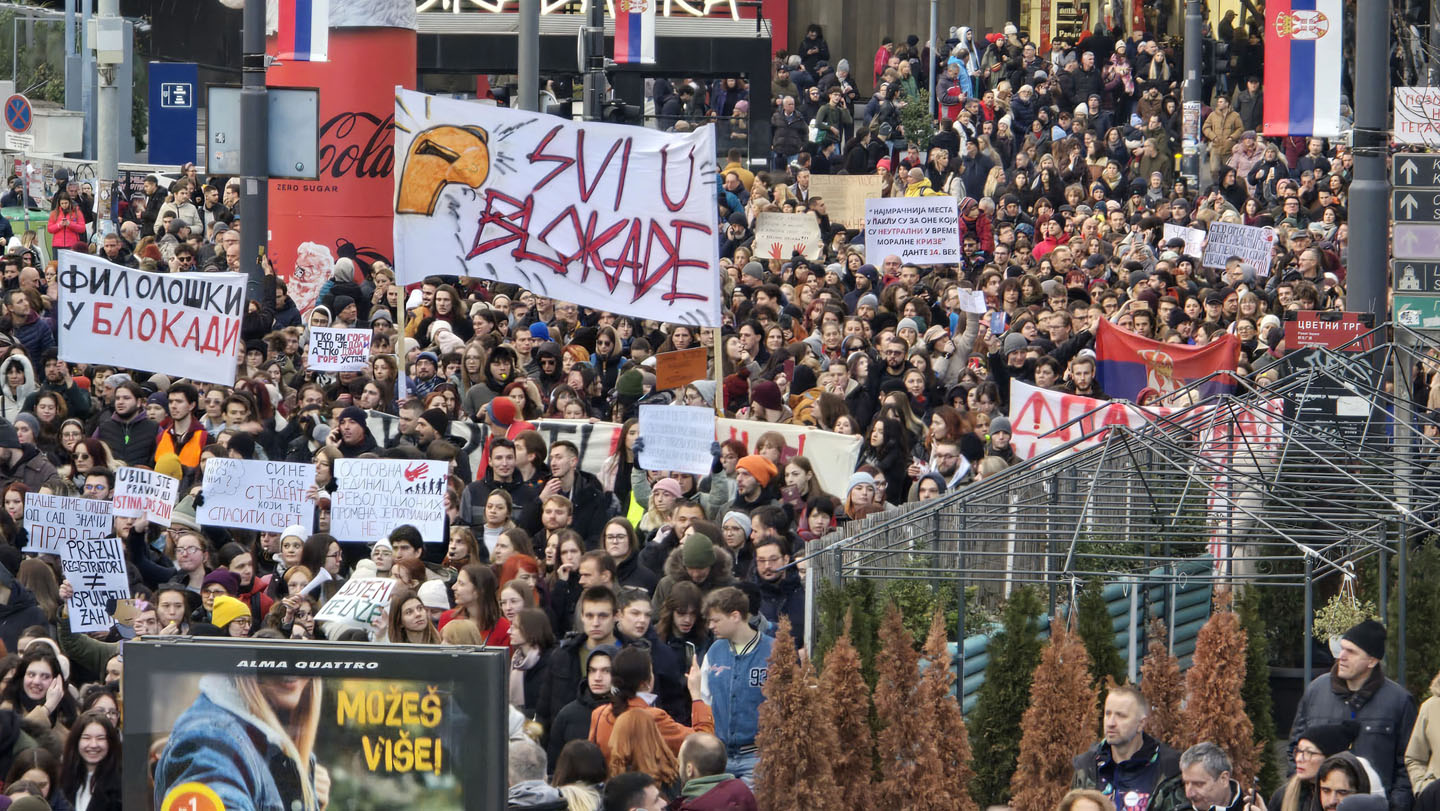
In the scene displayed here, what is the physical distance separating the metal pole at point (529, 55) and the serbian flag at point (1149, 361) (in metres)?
8.35

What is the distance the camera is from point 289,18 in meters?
20.1

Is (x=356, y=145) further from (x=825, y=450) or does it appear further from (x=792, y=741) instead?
(x=792, y=741)

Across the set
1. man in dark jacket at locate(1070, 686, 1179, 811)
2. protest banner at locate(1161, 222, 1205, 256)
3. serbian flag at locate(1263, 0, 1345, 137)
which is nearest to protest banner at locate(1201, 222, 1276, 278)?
protest banner at locate(1161, 222, 1205, 256)

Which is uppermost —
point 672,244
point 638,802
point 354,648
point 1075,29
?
point 1075,29

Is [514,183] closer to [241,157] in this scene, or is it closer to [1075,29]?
[241,157]

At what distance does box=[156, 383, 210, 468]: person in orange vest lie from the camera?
47.2ft

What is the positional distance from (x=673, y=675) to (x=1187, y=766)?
8.83ft

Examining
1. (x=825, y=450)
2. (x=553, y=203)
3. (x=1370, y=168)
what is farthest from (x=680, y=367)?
(x=1370, y=168)

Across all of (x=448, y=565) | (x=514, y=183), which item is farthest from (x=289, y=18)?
(x=448, y=565)

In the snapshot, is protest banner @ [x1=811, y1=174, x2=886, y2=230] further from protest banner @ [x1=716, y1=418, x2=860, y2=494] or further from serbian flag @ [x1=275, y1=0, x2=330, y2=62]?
protest banner @ [x1=716, y1=418, x2=860, y2=494]

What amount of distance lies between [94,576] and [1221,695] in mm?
5372

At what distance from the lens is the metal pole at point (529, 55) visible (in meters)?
23.4

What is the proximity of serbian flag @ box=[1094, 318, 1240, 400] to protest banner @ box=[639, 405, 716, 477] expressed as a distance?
4.12 m

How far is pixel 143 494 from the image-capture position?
40.9ft
